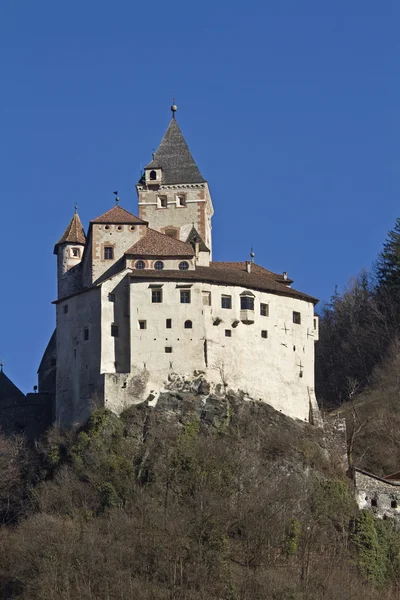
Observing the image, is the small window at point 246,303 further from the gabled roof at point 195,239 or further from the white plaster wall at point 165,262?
the gabled roof at point 195,239

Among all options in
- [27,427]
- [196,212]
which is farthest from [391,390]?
[27,427]

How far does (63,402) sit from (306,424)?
45.2 feet

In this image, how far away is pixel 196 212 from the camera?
101188mm

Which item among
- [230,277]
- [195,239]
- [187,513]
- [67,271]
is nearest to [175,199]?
[195,239]

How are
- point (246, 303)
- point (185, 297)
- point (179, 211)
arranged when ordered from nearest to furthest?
point (185, 297) < point (246, 303) < point (179, 211)

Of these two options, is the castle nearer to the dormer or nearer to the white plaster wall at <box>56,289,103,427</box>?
the white plaster wall at <box>56,289,103,427</box>

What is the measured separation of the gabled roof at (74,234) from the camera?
99.2 m

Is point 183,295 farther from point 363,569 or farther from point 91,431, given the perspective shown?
point 363,569

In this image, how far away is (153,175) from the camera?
336 ft

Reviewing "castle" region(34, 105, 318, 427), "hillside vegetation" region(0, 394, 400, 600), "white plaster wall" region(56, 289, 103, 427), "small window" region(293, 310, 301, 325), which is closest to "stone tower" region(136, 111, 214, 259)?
"castle" region(34, 105, 318, 427)

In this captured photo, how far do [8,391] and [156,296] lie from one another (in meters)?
13.0

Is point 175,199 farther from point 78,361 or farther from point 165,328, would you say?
point 78,361

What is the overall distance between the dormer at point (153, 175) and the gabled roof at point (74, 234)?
5.09m

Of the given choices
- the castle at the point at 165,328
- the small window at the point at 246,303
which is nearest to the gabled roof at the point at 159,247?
the castle at the point at 165,328
